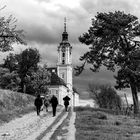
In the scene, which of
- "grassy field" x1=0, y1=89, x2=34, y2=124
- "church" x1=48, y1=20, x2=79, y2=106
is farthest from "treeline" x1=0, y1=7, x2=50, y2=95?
"church" x1=48, y1=20, x2=79, y2=106

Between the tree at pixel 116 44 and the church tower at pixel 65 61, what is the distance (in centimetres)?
11396

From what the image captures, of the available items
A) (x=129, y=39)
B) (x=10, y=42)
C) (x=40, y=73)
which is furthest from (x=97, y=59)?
(x=40, y=73)

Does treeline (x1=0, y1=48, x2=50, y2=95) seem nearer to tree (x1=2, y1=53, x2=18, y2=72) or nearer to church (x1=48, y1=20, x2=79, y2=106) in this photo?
tree (x1=2, y1=53, x2=18, y2=72)

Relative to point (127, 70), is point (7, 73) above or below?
above

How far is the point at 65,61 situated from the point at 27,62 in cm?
7544

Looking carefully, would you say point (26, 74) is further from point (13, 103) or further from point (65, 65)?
point (65, 65)

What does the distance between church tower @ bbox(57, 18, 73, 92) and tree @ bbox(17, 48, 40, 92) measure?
7088 centimetres

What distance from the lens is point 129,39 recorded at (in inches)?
1688

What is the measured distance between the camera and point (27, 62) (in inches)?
3438

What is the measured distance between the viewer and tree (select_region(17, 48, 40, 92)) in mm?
87000

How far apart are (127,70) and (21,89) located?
53.0m

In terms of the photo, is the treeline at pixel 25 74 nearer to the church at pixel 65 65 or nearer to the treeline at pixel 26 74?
the treeline at pixel 26 74

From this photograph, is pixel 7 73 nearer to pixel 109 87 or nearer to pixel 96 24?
pixel 109 87

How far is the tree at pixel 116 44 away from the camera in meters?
40.8
